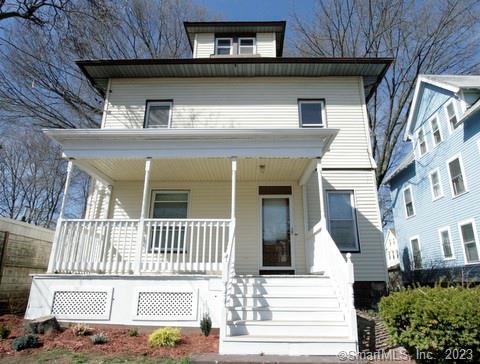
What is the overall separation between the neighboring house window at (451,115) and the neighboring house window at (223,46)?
30.9 ft

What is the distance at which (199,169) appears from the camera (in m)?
8.28

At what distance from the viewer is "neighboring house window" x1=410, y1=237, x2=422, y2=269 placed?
16.1 m

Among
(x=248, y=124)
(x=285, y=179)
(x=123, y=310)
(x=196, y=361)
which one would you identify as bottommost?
(x=196, y=361)

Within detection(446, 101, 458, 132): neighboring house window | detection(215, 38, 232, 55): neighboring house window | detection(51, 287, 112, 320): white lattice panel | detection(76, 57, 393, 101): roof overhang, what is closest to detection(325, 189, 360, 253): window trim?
detection(76, 57, 393, 101): roof overhang

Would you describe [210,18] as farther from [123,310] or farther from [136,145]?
[123,310]

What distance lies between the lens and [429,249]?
15.0 meters

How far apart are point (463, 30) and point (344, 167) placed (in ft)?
35.7

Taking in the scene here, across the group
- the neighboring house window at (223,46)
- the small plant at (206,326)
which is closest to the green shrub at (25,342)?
the small plant at (206,326)

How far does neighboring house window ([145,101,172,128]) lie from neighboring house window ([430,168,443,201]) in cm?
1195

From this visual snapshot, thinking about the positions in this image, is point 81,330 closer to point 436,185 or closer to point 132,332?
point 132,332

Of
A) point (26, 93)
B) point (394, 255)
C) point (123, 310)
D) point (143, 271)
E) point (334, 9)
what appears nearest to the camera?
point (123, 310)

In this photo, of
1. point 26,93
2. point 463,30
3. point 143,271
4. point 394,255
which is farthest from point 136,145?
point 394,255

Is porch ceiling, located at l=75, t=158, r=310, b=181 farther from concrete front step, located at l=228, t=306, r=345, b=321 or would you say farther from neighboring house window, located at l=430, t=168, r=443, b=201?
neighboring house window, located at l=430, t=168, r=443, b=201

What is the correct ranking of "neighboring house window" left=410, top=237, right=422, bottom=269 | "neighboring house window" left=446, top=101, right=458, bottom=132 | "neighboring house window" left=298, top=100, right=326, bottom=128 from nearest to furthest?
"neighboring house window" left=298, top=100, right=326, bottom=128 < "neighboring house window" left=446, top=101, right=458, bottom=132 < "neighboring house window" left=410, top=237, right=422, bottom=269
